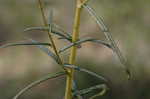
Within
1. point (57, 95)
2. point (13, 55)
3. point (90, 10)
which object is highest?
point (90, 10)

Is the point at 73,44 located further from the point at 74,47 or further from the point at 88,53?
the point at 88,53

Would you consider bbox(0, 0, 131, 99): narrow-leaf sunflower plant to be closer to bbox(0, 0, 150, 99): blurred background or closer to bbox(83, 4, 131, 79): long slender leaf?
bbox(83, 4, 131, 79): long slender leaf

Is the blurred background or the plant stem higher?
the plant stem

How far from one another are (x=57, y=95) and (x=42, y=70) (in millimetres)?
373

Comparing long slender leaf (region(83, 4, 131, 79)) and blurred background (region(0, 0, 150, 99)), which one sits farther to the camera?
blurred background (region(0, 0, 150, 99))

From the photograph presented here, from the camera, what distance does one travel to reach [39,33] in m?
4.39

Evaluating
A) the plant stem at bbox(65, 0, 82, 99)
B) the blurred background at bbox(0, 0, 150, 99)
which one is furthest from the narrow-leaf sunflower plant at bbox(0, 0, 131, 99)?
the blurred background at bbox(0, 0, 150, 99)

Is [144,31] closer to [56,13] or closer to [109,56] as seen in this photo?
[109,56]

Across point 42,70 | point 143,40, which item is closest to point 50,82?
point 42,70

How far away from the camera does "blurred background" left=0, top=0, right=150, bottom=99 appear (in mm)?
3393

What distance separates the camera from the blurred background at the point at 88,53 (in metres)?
3.39

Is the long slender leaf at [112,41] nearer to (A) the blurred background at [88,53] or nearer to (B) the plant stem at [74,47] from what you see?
(B) the plant stem at [74,47]

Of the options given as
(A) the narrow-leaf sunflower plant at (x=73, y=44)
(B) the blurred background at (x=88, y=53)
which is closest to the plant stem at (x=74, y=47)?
(A) the narrow-leaf sunflower plant at (x=73, y=44)

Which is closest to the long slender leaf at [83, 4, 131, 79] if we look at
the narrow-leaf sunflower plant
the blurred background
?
the narrow-leaf sunflower plant
